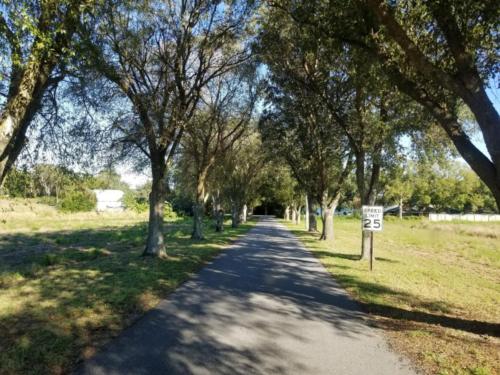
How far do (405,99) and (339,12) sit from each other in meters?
4.83

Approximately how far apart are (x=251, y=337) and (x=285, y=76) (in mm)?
14760

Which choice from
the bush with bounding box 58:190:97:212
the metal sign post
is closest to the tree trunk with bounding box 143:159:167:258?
the metal sign post

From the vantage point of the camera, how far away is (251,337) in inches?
232

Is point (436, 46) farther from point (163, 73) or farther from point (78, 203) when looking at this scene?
point (78, 203)

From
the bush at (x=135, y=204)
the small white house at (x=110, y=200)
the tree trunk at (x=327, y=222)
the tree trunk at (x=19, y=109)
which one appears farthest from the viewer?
the small white house at (x=110, y=200)

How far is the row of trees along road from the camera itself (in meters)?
6.44

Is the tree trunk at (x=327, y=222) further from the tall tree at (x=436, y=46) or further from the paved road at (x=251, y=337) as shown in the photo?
the tall tree at (x=436, y=46)

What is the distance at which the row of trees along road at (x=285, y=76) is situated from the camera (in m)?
6.44

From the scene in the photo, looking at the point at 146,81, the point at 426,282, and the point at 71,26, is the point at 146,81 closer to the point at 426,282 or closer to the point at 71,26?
the point at 71,26

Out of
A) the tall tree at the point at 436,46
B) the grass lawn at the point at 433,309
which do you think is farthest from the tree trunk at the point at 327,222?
the tall tree at the point at 436,46

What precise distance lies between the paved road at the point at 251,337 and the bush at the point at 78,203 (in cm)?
4840

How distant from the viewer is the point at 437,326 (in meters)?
6.82

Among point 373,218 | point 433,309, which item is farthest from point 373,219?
point 433,309

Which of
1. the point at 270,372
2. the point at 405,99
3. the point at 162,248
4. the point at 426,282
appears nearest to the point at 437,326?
the point at 270,372
